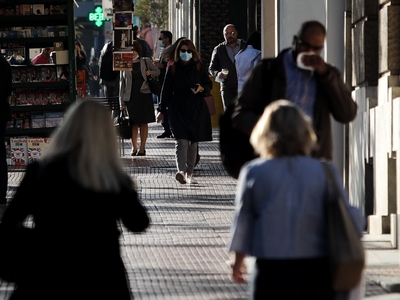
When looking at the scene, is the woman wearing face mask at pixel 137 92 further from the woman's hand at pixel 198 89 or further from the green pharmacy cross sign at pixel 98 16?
the green pharmacy cross sign at pixel 98 16

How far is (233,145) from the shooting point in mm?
7270

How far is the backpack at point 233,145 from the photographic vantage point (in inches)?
282

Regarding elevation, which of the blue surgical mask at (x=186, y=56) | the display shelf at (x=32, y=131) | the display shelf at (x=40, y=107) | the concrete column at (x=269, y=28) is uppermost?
the concrete column at (x=269, y=28)

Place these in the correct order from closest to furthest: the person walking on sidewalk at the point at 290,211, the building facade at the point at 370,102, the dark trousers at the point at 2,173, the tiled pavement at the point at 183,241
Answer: the person walking on sidewalk at the point at 290,211 → the tiled pavement at the point at 183,241 → the building facade at the point at 370,102 → the dark trousers at the point at 2,173

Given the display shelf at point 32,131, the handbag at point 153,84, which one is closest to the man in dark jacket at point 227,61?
the handbag at point 153,84

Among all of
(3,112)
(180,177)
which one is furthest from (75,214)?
(180,177)

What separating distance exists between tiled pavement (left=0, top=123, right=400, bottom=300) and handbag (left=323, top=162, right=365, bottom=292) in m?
3.11

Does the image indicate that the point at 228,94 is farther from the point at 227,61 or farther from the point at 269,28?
the point at 269,28

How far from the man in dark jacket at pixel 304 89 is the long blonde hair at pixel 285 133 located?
2.00m

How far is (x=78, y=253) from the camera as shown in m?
4.99

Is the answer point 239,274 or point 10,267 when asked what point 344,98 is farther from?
point 10,267

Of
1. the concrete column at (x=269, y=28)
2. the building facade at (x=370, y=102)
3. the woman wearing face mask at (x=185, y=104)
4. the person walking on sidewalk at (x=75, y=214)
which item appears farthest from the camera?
the concrete column at (x=269, y=28)

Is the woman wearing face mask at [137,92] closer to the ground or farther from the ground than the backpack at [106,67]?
closer to the ground

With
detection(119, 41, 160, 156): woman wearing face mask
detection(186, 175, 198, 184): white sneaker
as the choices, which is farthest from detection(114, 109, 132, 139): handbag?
detection(186, 175, 198, 184): white sneaker
